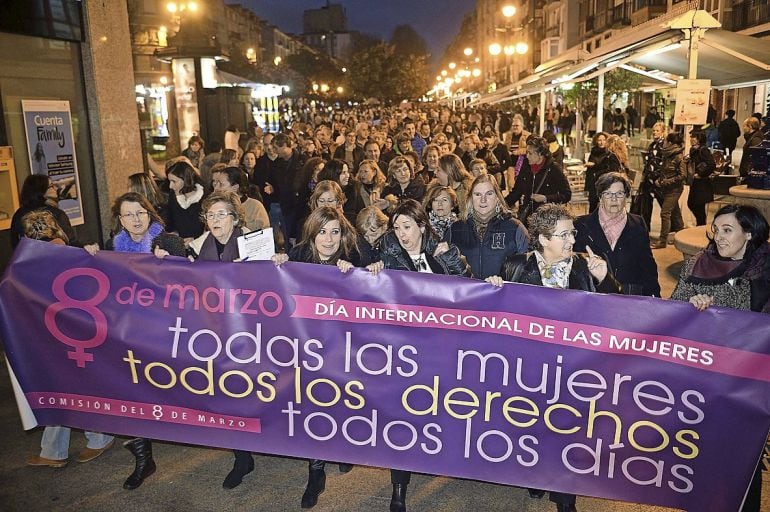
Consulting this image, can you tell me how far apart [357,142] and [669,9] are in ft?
97.6

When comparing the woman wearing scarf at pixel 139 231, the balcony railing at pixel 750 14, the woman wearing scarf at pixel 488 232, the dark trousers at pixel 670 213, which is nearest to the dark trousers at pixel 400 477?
the woman wearing scarf at pixel 488 232

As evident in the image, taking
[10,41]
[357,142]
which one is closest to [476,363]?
[10,41]

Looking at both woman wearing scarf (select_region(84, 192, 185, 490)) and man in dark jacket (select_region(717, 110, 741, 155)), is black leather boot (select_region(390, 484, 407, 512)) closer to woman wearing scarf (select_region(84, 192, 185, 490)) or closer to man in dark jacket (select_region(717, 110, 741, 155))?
woman wearing scarf (select_region(84, 192, 185, 490))

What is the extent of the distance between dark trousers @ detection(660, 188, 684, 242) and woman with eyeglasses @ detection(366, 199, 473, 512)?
23.7 ft

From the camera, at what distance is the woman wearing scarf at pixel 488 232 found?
5.70 m

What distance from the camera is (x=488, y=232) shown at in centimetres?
574

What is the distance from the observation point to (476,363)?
390cm

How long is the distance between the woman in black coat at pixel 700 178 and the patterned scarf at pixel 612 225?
625 centimetres

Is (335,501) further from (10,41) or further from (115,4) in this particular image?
(115,4)

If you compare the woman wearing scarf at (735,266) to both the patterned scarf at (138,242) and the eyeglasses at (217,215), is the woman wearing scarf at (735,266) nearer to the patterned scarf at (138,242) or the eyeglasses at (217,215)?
the eyeglasses at (217,215)

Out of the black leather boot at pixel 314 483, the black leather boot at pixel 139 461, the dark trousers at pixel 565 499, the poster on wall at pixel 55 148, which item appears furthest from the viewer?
the poster on wall at pixel 55 148

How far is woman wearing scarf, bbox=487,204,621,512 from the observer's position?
4.22 m

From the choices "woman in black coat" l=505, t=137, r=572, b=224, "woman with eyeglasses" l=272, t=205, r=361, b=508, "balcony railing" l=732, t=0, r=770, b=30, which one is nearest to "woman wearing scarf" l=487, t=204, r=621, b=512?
"woman with eyeglasses" l=272, t=205, r=361, b=508

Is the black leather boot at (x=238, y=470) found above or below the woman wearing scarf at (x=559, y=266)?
below
